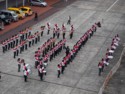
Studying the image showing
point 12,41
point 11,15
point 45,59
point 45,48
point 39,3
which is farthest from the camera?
point 39,3

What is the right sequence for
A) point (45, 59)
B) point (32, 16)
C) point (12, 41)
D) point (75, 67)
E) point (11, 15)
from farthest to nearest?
1. point (32, 16)
2. point (11, 15)
3. point (12, 41)
4. point (75, 67)
5. point (45, 59)

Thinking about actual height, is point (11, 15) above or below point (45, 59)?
below

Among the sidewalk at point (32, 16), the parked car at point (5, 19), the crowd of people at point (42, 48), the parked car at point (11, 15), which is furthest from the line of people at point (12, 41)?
the parked car at point (11, 15)

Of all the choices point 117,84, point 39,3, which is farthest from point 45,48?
point 39,3

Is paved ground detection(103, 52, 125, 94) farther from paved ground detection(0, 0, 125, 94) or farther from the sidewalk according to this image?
the sidewalk

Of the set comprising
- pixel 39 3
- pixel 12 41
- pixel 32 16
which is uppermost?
pixel 12 41

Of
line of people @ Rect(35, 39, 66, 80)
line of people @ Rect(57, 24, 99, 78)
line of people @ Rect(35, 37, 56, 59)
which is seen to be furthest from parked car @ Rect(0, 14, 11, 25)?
line of people @ Rect(35, 39, 66, 80)

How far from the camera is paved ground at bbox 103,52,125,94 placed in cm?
2677

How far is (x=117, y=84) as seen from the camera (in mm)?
28172

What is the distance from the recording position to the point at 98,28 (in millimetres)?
45906

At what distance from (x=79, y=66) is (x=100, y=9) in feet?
93.2

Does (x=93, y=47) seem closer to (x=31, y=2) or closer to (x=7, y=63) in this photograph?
(x=7, y=63)

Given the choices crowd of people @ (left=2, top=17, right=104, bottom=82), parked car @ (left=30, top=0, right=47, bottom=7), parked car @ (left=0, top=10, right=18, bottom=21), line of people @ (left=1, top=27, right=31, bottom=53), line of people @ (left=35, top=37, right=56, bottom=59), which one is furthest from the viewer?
parked car @ (left=30, top=0, right=47, bottom=7)

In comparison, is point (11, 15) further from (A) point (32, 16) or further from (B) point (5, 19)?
(A) point (32, 16)
